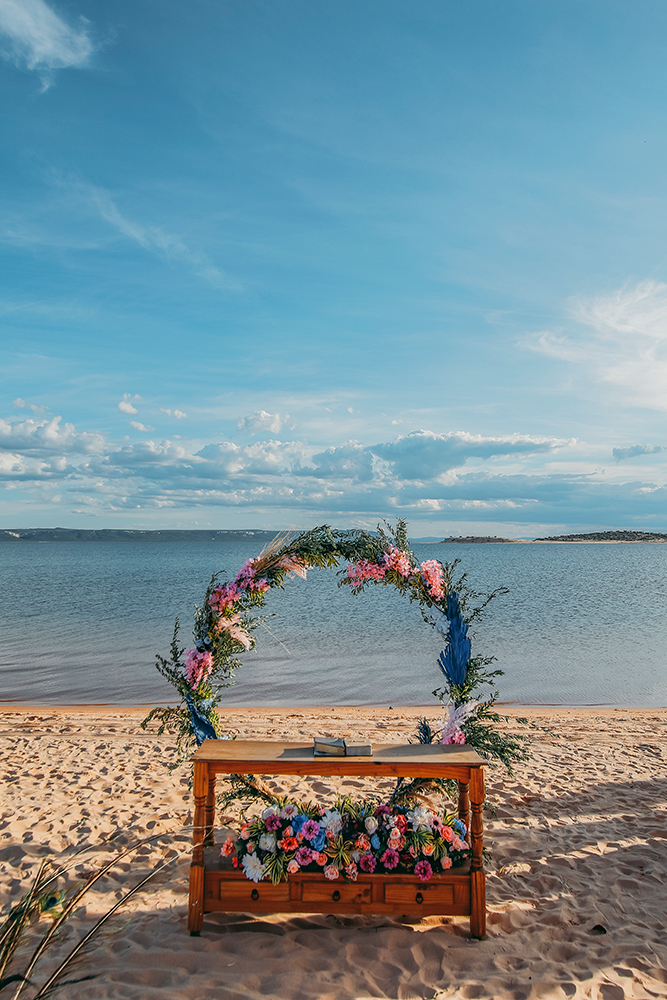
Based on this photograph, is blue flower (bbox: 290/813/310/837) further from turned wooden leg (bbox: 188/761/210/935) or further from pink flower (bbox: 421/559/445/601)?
pink flower (bbox: 421/559/445/601)

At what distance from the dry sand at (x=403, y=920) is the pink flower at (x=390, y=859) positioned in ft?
1.39

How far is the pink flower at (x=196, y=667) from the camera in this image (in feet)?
16.3

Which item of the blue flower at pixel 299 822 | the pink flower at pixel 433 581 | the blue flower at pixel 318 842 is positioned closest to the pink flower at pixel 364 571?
the pink flower at pixel 433 581

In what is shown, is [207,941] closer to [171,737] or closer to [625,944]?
[625,944]

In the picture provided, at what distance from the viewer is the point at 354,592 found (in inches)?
205

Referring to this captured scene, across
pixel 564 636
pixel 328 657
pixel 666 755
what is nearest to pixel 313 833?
pixel 666 755

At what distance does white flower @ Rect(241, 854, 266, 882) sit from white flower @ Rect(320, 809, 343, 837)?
0.48m

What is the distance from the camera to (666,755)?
28.1ft

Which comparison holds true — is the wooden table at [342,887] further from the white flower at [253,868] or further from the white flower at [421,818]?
the white flower at [421,818]

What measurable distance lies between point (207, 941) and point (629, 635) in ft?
62.7

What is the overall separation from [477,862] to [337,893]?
0.92 metres

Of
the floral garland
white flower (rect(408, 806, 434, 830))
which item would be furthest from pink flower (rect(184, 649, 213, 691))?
white flower (rect(408, 806, 434, 830))

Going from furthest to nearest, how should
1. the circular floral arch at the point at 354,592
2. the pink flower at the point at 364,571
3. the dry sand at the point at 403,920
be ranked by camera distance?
the pink flower at the point at 364,571 → the circular floral arch at the point at 354,592 → the dry sand at the point at 403,920

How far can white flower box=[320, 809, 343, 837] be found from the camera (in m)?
4.23
